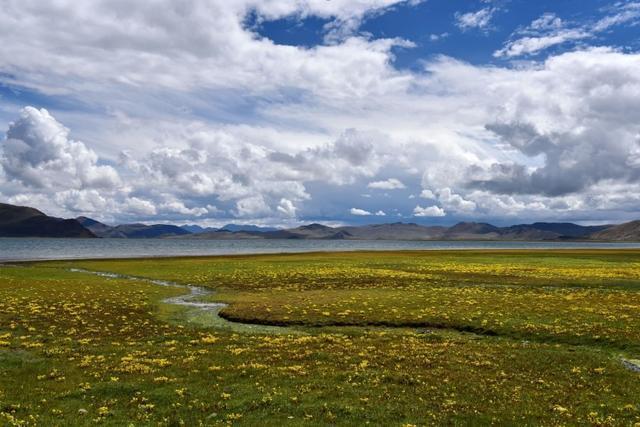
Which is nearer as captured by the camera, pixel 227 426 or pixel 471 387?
pixel 227 426

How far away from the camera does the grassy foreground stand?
67.3ft

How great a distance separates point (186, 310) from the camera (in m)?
50.8

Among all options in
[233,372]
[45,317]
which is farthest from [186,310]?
[233,372]

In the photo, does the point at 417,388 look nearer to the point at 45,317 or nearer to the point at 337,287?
the point at 45,317

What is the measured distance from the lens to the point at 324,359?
29.4 meters

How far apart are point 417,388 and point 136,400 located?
43.0 ft

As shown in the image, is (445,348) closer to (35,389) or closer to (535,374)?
(535,374)

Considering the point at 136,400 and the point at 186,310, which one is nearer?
the point at 136,400

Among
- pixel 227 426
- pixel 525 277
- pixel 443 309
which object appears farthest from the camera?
pixel 525 277

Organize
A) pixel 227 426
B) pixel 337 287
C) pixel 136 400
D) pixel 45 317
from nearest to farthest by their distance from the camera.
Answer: pixel 227 426
pixel 136 400
pixel 45 317
pixel 337 287

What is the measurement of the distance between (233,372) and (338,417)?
8.63 m

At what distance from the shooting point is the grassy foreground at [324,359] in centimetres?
2052

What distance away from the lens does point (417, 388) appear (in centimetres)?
2356

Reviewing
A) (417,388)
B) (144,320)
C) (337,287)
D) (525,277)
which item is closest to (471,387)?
(417,388)
